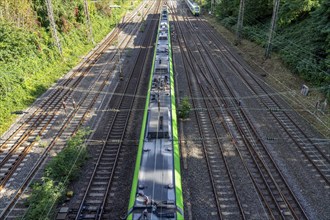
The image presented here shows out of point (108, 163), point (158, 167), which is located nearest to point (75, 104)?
point (108, 163)

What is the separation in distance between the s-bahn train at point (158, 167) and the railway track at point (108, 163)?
3533 mm

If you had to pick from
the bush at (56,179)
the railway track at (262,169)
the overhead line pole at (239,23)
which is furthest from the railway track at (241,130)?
the bush at (56,179)

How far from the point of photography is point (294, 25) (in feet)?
138

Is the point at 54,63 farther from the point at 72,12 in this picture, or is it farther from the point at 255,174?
the point at 255,174

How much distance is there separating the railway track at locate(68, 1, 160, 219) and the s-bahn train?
11.6 ft

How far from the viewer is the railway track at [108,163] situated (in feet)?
55.1

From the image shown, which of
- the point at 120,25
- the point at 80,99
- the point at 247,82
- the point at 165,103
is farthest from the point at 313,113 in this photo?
the point at 120,25

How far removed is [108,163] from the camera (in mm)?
20812

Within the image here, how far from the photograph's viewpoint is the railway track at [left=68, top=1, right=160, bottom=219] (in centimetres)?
1680

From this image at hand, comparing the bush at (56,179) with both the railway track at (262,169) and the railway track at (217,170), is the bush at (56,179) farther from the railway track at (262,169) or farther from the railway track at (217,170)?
the railway track at (262,169)

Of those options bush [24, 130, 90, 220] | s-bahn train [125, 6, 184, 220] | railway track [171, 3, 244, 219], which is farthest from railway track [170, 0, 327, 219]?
bush [24, 130, 90, 220]

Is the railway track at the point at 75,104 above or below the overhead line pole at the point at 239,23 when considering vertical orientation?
below

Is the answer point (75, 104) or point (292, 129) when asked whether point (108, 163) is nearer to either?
point (75, 104)

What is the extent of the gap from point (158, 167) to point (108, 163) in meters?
6.77
